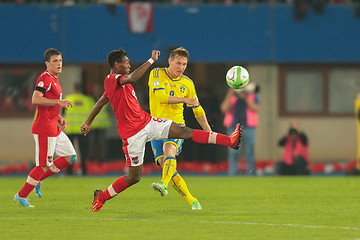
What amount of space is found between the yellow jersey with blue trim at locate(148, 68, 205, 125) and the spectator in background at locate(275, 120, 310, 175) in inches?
354

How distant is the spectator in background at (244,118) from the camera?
19.5 m

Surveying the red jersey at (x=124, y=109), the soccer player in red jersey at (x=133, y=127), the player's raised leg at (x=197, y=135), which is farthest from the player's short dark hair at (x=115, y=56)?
the player's raised leg at (x=197, y=135)

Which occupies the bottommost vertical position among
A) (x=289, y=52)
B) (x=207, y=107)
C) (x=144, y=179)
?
(x=144, y=179)

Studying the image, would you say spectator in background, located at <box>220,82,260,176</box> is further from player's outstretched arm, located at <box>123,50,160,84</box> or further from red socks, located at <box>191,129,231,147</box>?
player's outstretched arm, located at <box>123,50,160,84</box>

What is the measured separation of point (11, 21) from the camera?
919 inches

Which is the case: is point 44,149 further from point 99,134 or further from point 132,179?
point 99,134

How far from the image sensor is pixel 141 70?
10008mm

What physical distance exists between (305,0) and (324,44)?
1.31 metres

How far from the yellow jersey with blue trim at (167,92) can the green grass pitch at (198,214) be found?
4.15 ft

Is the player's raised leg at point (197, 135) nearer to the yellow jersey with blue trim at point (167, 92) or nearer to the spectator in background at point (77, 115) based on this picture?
the yellow jersey with blue trim at point (167, 92)

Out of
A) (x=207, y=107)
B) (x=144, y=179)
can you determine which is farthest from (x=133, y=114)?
(x=207, y=107)

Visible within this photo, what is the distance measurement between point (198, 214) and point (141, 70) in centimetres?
206

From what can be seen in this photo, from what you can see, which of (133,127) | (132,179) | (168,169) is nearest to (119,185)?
(132,179)

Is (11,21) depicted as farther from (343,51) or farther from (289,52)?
(343,51)
